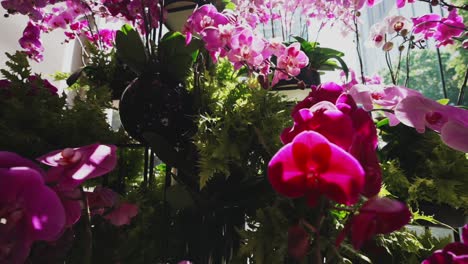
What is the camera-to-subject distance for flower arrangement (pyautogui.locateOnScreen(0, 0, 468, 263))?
235 mm

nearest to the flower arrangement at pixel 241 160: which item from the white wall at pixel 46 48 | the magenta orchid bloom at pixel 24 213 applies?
the magenta orchid bloom at pixel 24 213

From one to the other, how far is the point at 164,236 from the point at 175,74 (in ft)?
1.01

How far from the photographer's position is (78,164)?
0.29 metres

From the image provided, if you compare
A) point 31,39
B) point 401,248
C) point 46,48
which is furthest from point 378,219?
point 46,48

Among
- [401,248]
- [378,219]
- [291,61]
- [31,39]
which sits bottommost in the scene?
[401,248]

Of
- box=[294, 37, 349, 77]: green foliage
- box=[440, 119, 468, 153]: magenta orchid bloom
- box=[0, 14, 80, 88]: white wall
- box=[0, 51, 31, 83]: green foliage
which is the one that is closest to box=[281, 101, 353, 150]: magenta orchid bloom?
box=[440, 119, 468, 153]: magenta orchid bloom

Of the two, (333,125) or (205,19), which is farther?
(205,19)

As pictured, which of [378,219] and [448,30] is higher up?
[448,30]

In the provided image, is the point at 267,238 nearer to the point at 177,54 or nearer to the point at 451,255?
the point at 451,255

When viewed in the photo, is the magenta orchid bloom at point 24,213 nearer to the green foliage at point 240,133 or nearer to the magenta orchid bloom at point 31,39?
the green foliage at point 240,133

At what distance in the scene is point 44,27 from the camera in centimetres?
89

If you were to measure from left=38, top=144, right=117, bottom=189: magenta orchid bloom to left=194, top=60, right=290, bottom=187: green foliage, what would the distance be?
6.1 inches

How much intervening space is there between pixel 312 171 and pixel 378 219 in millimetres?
60

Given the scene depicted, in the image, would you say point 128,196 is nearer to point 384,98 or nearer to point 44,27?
point 384,98
